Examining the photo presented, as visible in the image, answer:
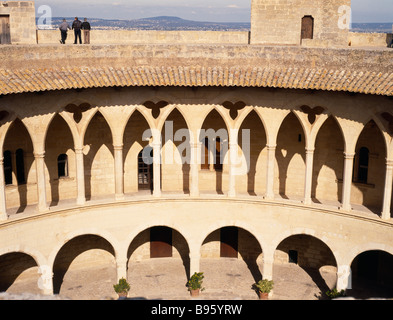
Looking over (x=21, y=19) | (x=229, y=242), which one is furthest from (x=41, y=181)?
(x=229, y=242)

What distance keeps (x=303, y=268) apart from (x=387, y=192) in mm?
7512

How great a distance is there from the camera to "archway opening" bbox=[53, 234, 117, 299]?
88.7 ft

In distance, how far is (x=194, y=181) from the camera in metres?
26.3

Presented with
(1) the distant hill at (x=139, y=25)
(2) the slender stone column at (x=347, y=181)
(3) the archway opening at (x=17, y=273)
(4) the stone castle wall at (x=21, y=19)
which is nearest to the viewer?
(2) the slender stone column at (x=347, y=181)

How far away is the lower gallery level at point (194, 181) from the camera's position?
78.4 feet

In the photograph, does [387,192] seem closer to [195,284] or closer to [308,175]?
[308,175]

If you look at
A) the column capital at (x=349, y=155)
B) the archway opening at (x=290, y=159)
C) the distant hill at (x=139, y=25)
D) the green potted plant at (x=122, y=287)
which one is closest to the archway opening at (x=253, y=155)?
the archway opening at (x=290, y=159)

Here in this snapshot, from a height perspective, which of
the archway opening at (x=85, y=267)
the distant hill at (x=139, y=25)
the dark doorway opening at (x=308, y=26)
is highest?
the distant hill at (x=139, y=25)

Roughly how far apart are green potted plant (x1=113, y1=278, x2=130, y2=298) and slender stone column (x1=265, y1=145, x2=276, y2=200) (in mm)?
7487

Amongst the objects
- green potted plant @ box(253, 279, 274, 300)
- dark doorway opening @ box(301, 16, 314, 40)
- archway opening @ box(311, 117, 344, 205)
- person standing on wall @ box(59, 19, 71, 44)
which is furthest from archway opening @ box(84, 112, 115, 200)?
dark doorway opening @ box(301, 16, 314, 40)

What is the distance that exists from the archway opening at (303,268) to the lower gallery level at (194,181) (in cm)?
7

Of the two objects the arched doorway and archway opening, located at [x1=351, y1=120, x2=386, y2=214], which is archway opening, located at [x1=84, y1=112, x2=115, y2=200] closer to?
the arched doorway

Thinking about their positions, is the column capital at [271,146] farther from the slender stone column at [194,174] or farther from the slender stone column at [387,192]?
the slender stone column at [387,192]

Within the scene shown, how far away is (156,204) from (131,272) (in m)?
4.65
